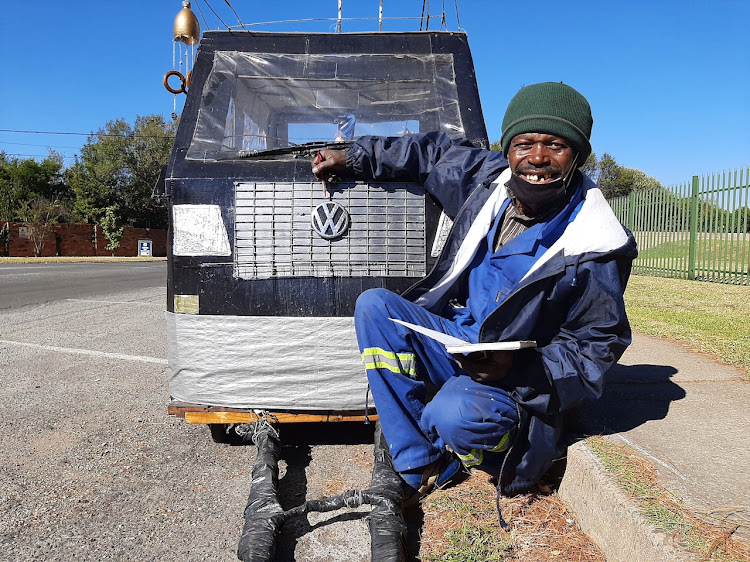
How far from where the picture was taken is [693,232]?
12.1 meters

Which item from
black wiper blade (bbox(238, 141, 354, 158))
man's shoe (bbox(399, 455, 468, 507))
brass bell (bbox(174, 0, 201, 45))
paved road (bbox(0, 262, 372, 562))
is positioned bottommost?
paved road (bbox(0, 262, 372, 562))

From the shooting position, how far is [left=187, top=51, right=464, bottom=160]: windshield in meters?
3.42

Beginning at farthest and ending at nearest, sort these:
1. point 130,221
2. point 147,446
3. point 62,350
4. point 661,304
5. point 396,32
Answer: point 130,221, point 661,304, point 62,350, point 396,32, point 147,446

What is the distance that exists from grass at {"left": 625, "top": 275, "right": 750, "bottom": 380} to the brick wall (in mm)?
33085

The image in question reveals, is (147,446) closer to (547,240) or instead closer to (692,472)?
(547,240)

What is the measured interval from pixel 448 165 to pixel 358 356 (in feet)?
3.34

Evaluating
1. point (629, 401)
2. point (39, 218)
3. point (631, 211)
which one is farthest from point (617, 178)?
point (629, 401)

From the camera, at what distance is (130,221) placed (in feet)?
139

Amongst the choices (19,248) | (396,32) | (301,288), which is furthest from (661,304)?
(19,248)

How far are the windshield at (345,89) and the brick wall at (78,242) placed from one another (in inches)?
1372

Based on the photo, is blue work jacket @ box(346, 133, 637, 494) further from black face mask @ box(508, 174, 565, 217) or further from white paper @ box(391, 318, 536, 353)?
white paper @ box(391, 318, 536, 353)

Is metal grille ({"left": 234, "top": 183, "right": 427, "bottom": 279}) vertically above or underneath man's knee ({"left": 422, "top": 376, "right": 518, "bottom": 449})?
above

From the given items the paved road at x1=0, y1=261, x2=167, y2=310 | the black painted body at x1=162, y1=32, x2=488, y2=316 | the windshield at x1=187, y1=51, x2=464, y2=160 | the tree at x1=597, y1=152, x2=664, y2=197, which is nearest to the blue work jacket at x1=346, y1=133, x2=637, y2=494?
the black painted body at x1=162, y1=32, x2=488, y2=316

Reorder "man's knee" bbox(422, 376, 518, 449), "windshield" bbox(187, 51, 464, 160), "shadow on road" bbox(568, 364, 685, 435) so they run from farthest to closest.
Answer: "windshield" bbox(187, 51, 464, 160), "shadow on road" bbox(568, 364, 685, 435), "man's knee" bbox(422, 376, 518, 449)
